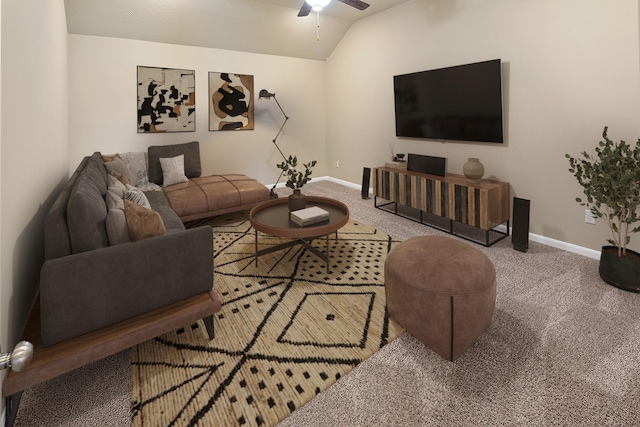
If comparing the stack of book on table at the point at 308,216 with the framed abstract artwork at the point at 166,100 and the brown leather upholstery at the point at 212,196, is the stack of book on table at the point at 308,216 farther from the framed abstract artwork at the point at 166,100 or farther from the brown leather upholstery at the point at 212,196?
the framed abstract artwork at the point at 166,100

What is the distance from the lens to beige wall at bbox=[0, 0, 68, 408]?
4.48 ft

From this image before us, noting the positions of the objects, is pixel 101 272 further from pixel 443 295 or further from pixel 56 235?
pixel 443 295

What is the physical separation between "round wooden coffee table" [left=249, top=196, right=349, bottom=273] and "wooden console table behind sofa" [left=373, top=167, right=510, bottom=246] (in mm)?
1227

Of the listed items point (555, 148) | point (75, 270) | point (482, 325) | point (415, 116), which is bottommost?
point (482, 325)

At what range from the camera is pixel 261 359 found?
174 cm

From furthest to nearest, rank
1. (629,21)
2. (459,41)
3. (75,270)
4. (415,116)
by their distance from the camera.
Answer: (415,116)
(459,41)
(629,21)
(75,270)

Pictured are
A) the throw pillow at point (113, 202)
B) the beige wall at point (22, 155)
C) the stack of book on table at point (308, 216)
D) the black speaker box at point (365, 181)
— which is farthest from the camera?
the black speaker box at point (365, 181)

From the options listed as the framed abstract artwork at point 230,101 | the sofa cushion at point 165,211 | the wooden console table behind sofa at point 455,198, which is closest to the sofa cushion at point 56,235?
the sofa cushion at point 165,211

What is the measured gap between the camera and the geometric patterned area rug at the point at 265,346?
Result: 1462 mm

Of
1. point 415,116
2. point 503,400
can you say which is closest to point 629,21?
point 415,116

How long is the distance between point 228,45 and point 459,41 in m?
3.40

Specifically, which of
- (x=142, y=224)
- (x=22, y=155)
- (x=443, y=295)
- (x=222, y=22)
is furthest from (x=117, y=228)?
(x=222, y=22)

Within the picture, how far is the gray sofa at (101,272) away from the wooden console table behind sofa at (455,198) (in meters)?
2.65

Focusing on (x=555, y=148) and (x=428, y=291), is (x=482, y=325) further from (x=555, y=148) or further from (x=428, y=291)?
(x=555, y=148)
